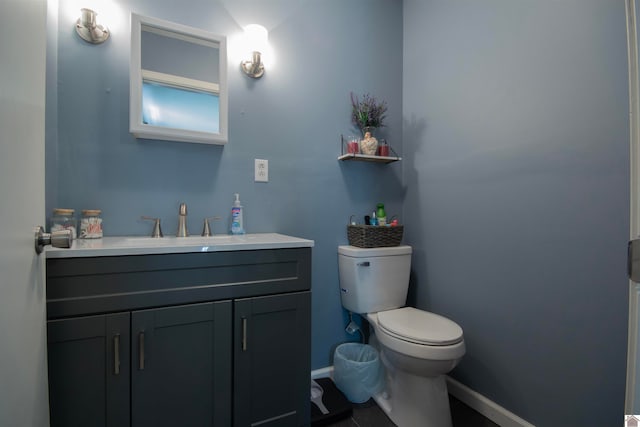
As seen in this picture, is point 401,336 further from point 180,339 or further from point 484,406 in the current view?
point 180,339

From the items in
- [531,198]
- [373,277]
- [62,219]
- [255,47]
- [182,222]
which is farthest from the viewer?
[373,277]

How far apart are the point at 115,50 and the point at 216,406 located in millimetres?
1525

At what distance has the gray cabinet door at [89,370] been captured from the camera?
81 centimetres

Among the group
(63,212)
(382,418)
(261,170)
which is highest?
(261,170)

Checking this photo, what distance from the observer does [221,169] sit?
1.39 m

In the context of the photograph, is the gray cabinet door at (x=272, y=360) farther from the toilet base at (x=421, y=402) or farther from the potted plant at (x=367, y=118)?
the potted plant at (x=367, y=118)

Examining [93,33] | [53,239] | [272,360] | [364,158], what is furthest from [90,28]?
[272,360]

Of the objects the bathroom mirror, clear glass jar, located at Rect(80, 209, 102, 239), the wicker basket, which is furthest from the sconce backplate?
the wicker basket

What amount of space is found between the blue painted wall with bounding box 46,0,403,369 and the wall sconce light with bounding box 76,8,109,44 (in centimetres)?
3

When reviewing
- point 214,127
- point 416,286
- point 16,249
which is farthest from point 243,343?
point 416,286

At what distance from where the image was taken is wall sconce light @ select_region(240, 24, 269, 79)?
4.50ft

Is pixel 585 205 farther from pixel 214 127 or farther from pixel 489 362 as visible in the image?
pixel 214 127

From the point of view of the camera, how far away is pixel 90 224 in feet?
3.60

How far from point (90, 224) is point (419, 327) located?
1.47 m
